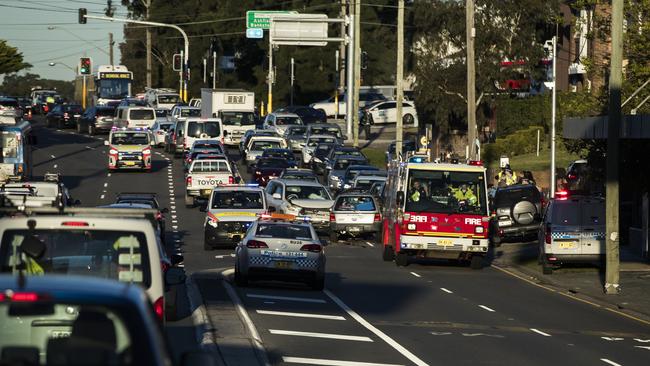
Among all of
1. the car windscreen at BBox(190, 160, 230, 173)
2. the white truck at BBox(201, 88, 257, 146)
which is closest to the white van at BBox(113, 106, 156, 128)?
the white truck at BBox(201, 88, 257, 146)

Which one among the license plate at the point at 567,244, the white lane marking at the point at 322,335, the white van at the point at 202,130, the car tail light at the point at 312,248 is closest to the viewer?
the white lane marking at the point at 322,335

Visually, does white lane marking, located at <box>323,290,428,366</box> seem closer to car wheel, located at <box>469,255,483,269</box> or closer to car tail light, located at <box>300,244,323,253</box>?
car tail light, located at <box>300,244,323,253</box>

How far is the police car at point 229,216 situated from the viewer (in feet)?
119

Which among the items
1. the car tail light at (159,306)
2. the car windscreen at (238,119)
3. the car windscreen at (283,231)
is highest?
the car windscreen at (238,119)

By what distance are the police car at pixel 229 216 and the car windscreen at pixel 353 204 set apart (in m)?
3.82

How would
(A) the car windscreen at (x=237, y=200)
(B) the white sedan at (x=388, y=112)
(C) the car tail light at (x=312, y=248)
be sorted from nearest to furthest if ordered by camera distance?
1. (C) the car tail light at (x=312, y=248)
2. (A) the car windscreen at (x=237, y=200)
3. (B) the white sedan at (x=388, y=112)

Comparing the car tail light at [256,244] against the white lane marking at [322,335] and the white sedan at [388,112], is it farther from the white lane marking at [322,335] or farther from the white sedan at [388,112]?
the white sedan at [388,112]

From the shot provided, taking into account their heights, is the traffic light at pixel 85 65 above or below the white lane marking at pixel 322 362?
above

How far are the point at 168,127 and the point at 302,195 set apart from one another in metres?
31.0

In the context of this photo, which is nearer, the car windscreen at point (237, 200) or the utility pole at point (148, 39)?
the car windscreen at point (237, 200)

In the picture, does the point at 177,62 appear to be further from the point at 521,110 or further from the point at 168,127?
the point at 521,110

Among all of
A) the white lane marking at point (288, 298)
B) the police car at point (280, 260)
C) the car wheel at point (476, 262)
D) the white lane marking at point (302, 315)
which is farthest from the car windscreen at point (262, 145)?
the white lane marking at point (302, 315)

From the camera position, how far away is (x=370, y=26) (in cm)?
Result: 11594

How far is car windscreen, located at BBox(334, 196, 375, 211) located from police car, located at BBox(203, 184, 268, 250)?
3816 millimetres
